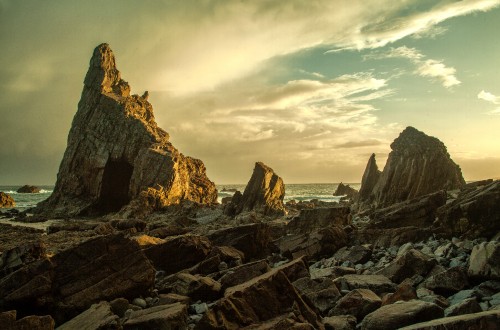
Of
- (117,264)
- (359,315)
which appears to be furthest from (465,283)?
(117,264)

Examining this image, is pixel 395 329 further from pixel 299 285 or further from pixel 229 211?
pixel 229 211

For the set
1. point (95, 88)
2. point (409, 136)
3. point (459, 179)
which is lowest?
point (459, 179)

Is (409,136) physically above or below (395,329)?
above

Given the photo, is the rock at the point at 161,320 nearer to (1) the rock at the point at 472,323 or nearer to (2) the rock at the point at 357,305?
(2) the rock at the point at 357,305

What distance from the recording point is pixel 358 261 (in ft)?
36.2

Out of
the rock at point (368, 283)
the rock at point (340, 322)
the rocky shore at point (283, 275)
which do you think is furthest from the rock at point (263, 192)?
the rock at point (340, 322)

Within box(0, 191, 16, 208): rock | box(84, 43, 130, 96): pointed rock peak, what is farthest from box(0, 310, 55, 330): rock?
box(0, 191, 16, 208): rock

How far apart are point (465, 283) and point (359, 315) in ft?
8.16

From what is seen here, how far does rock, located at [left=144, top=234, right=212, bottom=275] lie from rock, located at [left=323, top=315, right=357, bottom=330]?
6431 mm

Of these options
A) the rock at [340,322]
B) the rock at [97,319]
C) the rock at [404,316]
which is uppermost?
the rock at [404,316]

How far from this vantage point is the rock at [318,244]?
1302 centimetres

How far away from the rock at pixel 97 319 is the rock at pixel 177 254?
13.8ft

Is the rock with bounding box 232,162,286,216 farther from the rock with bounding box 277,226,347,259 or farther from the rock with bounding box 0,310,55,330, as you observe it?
the rock with bounding box 0,310,55,330

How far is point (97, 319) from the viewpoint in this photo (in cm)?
654
